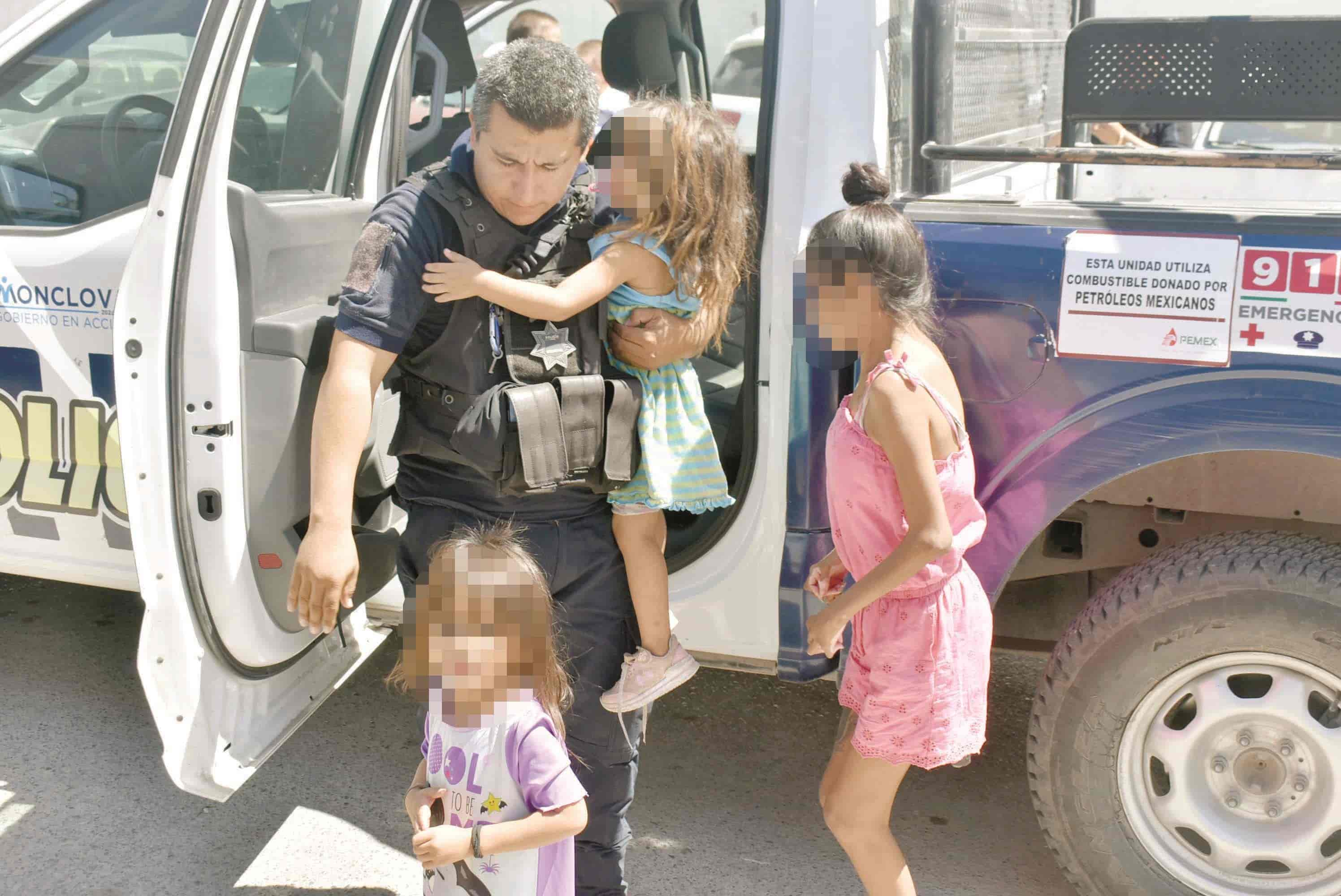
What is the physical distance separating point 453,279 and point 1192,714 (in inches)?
64.2

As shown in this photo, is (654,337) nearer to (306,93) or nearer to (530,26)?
(306,93)

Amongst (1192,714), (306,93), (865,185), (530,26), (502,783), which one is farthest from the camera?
(530,26)

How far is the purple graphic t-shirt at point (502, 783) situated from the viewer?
182 centimetres

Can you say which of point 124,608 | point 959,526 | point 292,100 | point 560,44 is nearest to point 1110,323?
point 959,526

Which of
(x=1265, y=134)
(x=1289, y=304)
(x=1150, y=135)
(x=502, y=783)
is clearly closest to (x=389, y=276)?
(x=502, y=783)

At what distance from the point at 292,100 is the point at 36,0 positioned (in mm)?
3646

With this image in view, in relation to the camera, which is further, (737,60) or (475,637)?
(737,60)

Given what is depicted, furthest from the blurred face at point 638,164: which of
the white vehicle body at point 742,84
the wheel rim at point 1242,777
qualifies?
the white vehicle body at point 742,84

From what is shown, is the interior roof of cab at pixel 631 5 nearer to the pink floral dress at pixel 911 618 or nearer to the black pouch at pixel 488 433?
the black pouch at pixel 488 433

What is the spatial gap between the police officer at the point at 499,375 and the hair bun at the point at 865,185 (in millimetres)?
359

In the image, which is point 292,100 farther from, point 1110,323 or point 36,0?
point 36,0

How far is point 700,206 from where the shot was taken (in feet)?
7.09

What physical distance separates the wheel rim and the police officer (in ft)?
3.25

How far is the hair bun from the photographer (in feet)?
7.07
